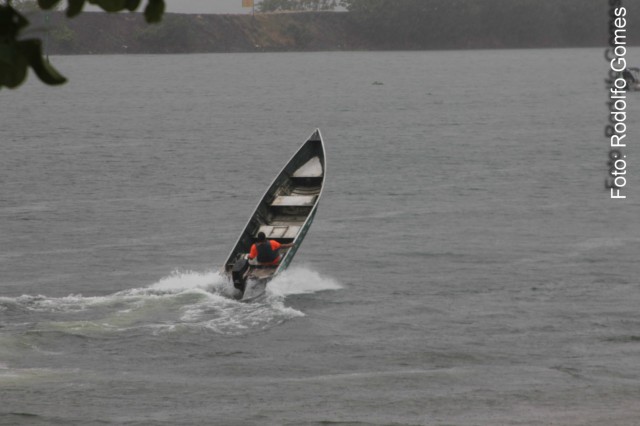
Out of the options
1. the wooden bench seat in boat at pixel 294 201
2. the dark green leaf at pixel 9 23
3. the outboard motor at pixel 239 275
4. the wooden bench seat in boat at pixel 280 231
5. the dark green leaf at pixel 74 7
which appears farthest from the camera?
the wooden bench seat in boat at pixel 294 201

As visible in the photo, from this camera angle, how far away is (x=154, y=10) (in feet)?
19.1

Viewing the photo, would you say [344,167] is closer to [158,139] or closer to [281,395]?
[158,139]

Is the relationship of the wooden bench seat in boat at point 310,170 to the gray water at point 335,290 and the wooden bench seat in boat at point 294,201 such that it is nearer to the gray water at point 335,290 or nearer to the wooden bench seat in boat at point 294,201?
the wooden bench seat in boat at point 294,201

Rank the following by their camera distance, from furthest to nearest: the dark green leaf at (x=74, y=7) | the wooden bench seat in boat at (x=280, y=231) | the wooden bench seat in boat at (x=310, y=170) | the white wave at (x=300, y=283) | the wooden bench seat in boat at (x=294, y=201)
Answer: the wooden bench seat in boat at (x=310, y=170), the wooden bench seat in boat at (x=294, y=201), the wooden bench seat in boat at (x=280, y=231), the white wave at (x=300, y=283), the dark green leaf at (x=74, y=7)

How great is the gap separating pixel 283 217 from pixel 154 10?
3249 centimetres

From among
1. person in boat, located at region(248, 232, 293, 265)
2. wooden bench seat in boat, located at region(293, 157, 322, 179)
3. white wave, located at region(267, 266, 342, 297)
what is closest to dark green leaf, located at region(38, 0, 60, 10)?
person in boat, located at region(248, 232, 293, 265)

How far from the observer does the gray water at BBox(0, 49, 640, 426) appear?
25.6 metres

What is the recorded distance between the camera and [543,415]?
24266 mm

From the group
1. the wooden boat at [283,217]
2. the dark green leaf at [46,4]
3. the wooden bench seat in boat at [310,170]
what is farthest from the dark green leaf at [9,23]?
the wooden bench seat in boat at [310,170]

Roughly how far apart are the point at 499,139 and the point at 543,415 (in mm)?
60923

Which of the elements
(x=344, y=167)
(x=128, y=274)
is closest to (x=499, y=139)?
(x=344, y=167)

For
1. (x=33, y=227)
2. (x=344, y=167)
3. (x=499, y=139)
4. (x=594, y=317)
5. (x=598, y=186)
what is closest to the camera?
(x=594, y=317)

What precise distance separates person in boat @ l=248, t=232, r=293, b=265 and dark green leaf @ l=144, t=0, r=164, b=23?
2743 cm

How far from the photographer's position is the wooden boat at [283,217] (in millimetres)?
33375
